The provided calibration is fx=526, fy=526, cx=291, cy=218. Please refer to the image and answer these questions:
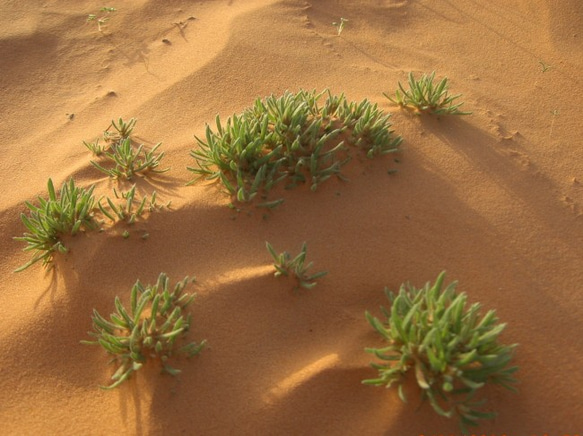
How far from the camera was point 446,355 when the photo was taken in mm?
1977

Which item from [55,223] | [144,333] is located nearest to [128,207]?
[55,223]

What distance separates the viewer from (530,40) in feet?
13.4

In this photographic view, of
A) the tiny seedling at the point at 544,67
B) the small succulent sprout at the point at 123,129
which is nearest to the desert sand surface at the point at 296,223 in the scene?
the tiny seedling at the point at 544,67

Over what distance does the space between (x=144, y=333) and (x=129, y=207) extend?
74cm

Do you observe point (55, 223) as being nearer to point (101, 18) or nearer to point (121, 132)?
point (121, 132)

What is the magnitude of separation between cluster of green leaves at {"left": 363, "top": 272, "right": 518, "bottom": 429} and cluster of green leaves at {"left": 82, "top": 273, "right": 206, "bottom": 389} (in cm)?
80

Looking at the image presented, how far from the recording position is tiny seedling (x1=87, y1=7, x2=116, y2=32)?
422 cm

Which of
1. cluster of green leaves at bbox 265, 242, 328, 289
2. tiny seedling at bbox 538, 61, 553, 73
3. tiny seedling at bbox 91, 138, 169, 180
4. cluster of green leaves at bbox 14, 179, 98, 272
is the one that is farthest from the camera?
tiny seedling at bbox 538, 61, 553, 73

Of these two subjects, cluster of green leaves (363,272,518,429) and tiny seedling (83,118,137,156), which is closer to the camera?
cluster of green leaves (363,272,518,429)

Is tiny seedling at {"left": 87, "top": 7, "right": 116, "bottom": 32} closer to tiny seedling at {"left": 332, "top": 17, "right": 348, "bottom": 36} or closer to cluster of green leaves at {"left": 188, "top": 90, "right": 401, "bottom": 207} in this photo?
tiny seedling at {"left": 332, "top": 17, "right": 348, "bottom": 36}

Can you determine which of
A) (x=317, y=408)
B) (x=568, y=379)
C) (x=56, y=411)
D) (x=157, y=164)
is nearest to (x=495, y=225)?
(x=568, y=379)

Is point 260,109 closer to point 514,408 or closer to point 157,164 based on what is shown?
point 157,164

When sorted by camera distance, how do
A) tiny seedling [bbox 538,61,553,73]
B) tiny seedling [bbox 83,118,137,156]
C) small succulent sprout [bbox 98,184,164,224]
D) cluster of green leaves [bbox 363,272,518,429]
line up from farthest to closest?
1. tiny seedling [bbox 538,61,553,73]
2. tiny seedling [bbox 83,118,137,156]
3. small succulent sprout [bbox 98,184,164,224]
4. cluster of green leaves [bbox 363,272,518,429]

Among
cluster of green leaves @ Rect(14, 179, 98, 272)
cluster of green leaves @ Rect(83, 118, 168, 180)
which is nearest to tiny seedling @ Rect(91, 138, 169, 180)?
cluster of green leaves @ Rect(83, 118, 168, 180)
